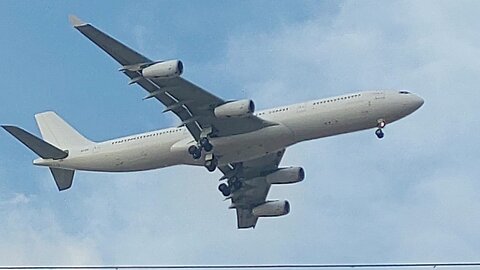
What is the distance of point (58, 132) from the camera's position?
81062 millimetres

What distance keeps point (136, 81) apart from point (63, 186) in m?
13.7

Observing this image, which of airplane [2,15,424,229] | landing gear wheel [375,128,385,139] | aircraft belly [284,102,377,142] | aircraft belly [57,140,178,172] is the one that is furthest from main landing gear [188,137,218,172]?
landing gear wheel [375,128,385,139]

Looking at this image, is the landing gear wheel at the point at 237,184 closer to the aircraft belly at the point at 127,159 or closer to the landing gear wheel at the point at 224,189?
the landing gear wheel at the point at 224,189

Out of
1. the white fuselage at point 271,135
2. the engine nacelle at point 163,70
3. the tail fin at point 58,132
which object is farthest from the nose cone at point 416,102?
the tail fin at point 58,132

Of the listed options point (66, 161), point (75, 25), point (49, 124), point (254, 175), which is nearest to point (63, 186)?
point (66, 161)

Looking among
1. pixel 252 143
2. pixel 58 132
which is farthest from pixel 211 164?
pixel 58 132

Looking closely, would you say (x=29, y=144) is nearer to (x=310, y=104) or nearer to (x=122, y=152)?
(x=122, y=152)

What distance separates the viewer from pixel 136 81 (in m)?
66.0

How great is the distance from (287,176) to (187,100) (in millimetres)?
12445

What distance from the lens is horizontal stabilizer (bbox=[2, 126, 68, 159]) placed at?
7000 cm

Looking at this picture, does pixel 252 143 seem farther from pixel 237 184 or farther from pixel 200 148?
pixel 237 184

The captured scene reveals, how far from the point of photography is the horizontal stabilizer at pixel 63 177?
3004 inches

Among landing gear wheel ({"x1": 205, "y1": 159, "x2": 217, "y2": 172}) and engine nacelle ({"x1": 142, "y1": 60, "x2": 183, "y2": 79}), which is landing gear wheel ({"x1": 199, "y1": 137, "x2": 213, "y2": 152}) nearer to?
landing gear wheel ({"x1": 205, "y1": 159, "x2": 217, "y2": 172})

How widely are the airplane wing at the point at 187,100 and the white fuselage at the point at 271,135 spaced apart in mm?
675
